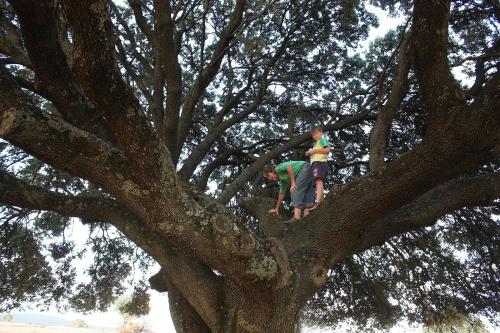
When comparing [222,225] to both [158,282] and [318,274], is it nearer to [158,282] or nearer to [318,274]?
[318,274]

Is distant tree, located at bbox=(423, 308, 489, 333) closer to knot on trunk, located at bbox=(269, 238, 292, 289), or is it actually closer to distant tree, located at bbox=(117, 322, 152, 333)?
knot on trunk, located at bbox=(269, 238, 292, 289)

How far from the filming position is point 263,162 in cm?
614

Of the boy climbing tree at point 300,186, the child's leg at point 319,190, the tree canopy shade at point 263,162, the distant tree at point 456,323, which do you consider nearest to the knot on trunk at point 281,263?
the tree canopy shade at point 263,162

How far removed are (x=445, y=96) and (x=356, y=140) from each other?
14.6ft

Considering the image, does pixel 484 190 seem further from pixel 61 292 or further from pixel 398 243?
pixel 61 292

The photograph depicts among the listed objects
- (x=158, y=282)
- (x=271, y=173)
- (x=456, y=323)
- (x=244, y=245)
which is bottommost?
(x=456, y=323)

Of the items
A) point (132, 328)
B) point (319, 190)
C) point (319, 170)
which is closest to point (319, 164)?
point (319, 170)

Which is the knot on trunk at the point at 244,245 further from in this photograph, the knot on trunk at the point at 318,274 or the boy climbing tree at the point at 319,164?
the boy climbing tree at the point at 319,164

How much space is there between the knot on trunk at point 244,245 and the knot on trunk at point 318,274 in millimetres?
987

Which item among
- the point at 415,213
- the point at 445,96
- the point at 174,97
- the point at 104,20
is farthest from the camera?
the point at 174,97

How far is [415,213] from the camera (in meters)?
4.24

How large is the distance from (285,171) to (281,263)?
8.38 ft

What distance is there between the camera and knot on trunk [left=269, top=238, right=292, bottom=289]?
336cm

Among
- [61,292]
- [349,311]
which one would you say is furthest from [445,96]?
[61,292]
